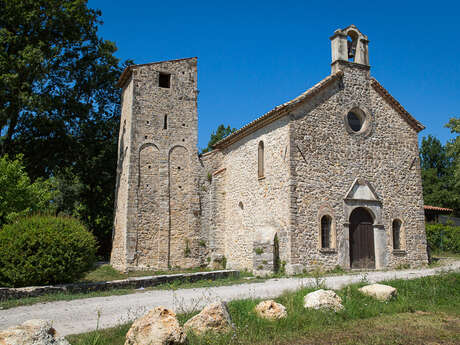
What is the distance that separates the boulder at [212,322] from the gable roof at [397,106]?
1477 cm

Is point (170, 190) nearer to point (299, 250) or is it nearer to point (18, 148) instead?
point (299, 250)

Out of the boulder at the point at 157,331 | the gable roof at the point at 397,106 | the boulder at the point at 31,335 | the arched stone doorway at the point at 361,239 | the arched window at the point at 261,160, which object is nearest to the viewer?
the boulder at the point at 31,335

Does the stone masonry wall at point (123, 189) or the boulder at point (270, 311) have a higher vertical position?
the stone masonry wall at point (123, 189)

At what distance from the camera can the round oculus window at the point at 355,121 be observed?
56.4 feet

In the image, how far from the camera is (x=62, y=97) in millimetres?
21969

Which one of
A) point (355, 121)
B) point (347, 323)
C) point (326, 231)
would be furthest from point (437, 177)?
point (347, 323)

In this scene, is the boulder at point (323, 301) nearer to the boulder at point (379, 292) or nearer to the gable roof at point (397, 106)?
the boulder at point (379, 292)

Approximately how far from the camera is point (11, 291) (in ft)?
32.4

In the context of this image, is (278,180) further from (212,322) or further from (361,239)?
(212,322)

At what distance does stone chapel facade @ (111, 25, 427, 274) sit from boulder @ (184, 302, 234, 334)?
27.9ft

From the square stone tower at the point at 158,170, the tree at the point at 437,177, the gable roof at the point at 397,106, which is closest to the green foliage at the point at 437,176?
the tree at the point at 437,177

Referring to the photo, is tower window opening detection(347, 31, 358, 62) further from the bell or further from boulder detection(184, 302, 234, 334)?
boulder detection(184, 302, 234, 334)

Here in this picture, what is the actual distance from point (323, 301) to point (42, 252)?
24.8 feet

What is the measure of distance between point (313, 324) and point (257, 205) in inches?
403
